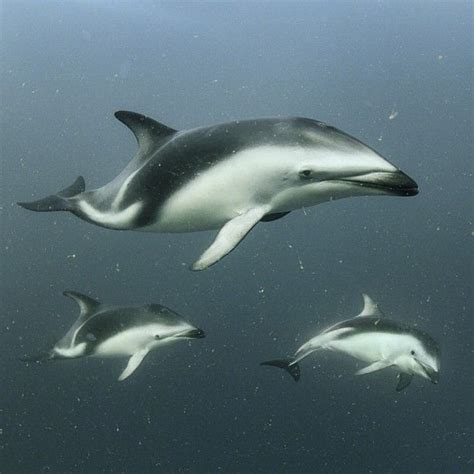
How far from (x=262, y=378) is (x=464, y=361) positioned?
1339 cm

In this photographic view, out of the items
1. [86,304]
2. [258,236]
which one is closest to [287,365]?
[86,304]

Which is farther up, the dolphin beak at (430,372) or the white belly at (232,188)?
the white belly at (232,188)

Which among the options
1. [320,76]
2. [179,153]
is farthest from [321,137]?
[320,76]

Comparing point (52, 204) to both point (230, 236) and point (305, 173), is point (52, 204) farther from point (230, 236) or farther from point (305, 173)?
point (305, 173)

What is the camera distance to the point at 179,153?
432cm

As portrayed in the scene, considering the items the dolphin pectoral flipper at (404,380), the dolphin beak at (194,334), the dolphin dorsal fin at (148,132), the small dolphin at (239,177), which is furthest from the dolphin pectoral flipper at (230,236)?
the dolphin pectoral flipper at (404,380)

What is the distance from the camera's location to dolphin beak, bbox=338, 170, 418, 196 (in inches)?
140

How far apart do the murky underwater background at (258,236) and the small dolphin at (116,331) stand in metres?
14.7

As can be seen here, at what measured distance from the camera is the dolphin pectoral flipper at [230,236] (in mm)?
→ 3793

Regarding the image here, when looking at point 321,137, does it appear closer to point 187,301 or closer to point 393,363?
point 393,363

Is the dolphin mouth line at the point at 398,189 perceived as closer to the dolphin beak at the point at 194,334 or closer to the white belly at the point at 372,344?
the dolphin beak at the point at 194,334

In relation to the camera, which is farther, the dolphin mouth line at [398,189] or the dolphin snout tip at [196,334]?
the dolphin snout tip at [196,334]

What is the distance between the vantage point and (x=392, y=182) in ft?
11.8

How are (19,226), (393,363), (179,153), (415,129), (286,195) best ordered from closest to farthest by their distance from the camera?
(286,195), (179,153), (393,363), (19,226), (415,129)
